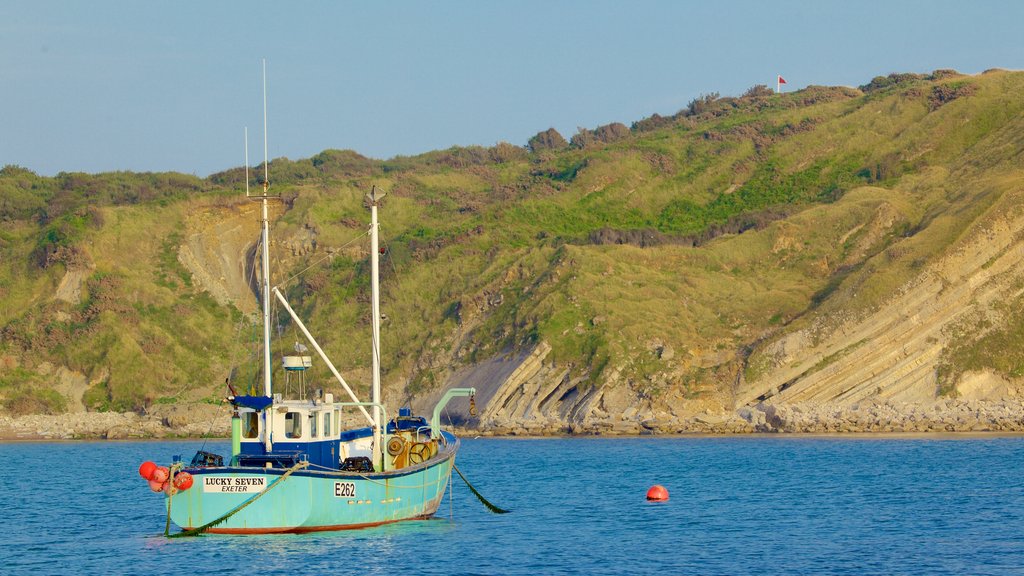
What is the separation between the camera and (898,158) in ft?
382

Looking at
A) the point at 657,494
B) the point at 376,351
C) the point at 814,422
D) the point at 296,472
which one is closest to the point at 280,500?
the point at 296,472

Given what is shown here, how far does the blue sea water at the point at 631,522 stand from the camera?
32.0 meters

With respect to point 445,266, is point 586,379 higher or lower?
lower

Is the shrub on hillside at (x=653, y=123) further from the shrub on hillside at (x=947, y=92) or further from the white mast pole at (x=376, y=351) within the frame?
the white mast pole at (x=376, y=351)

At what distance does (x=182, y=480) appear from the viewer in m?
32.5

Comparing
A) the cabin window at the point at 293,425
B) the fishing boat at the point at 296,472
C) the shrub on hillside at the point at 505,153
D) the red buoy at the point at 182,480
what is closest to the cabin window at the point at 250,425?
the fishing boat at the point at 296,472

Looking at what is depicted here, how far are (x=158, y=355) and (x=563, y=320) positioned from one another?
1252 inches

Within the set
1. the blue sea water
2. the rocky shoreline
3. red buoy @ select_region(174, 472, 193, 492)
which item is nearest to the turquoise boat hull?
red buoy @ select_region(174, 472, 193, 492)

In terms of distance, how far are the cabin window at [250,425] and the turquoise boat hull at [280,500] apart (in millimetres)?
2299

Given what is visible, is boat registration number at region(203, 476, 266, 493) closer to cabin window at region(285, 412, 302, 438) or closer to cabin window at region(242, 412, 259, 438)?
cabin window at region(242, 412, 259, 438)

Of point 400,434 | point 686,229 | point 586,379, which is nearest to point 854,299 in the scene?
point 586,379

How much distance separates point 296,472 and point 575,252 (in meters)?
65.0

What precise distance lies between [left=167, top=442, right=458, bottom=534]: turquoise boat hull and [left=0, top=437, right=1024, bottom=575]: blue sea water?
20.5 inches

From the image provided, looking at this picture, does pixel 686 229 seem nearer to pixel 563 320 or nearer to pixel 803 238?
pixel 803 238
